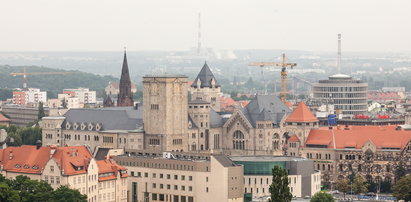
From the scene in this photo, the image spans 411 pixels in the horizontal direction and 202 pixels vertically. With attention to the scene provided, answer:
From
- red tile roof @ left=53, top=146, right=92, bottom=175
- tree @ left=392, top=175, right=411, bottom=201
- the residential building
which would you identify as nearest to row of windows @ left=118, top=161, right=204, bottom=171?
the residential building

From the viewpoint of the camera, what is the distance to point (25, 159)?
16738 centimetres

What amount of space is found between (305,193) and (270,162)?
611cm

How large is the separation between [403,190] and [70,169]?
138 feet

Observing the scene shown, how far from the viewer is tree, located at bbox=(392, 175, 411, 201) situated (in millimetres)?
171375

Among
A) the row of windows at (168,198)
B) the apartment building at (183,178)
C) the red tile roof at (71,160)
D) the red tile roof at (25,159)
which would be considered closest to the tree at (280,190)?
the apartment building at (183,178)

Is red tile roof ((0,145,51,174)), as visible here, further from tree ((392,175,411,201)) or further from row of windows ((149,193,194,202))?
tree ((392,175,411,201))

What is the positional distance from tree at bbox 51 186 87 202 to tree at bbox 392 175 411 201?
42.0 metres

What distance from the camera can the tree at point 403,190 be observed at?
562 ft

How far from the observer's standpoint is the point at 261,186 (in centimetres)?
17175

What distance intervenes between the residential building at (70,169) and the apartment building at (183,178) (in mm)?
5347

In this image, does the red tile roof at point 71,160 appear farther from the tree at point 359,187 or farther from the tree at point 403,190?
the tree at point 359,187

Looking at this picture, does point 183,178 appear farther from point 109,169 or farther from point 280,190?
point 280,190

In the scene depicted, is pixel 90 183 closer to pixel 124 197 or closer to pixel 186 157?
pixel 124 197

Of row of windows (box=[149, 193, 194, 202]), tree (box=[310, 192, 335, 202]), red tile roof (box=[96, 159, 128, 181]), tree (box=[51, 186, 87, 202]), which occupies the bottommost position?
row of windows (box=[149, 193, 194, 202])
